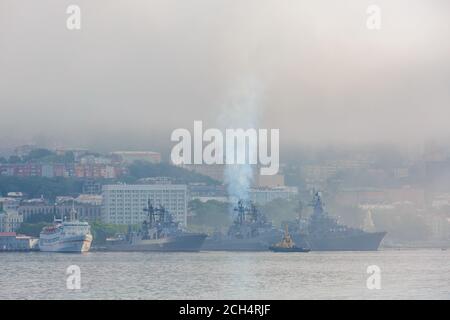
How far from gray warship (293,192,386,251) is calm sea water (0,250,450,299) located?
2887 cm

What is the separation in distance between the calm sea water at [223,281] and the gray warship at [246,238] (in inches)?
1102

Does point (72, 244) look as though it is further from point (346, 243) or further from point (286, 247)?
point (346, 243)

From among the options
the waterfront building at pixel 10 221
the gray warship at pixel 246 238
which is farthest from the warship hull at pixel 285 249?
the waterfront building at pixel 10 221

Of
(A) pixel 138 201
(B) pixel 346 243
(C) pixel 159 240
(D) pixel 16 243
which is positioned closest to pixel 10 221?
(A) pixel 138 201

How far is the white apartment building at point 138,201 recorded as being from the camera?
373 feet

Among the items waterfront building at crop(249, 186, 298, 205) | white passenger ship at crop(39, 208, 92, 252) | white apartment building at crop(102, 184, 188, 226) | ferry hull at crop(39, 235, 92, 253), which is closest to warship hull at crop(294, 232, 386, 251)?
white passenger ship at crop(39, 208, 92, 252)

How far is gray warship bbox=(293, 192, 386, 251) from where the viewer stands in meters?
90.2

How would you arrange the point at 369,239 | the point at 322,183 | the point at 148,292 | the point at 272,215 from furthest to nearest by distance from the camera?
the point at 322,183
the point at 272,215
the point at 369,239
the point at 148,292

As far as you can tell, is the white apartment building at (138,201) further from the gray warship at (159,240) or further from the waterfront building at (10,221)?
the gray warship at (159,240)

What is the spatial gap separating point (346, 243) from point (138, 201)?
1181 inches
